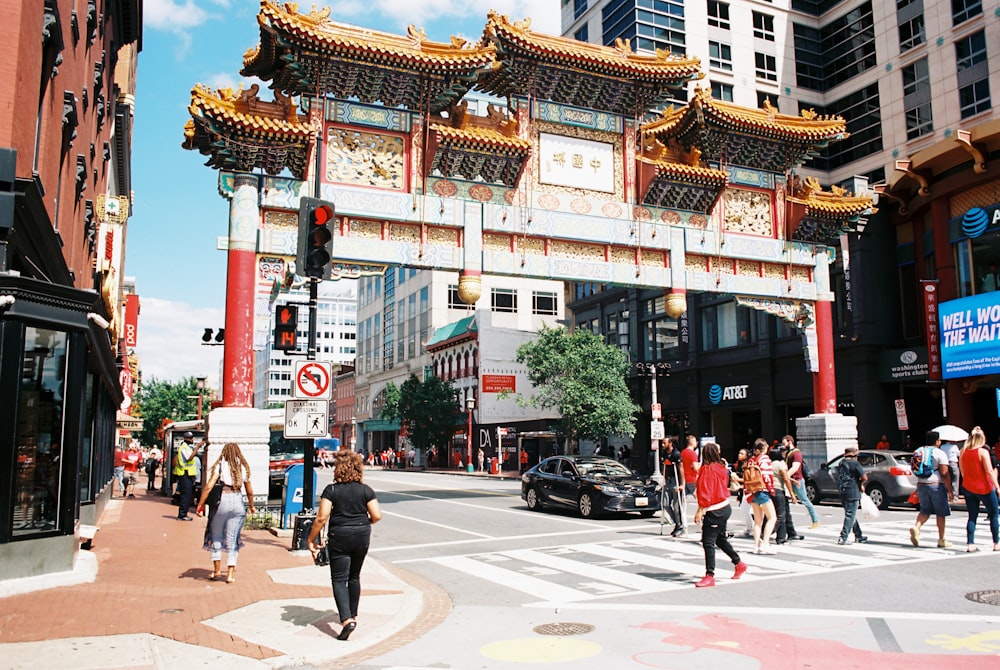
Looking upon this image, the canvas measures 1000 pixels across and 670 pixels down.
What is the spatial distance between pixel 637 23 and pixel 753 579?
144 feet

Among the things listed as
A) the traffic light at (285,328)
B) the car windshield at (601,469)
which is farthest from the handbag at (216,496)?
the car windshield at (601,469)

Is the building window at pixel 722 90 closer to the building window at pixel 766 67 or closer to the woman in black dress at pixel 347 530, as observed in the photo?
the building window at pixel 766 67

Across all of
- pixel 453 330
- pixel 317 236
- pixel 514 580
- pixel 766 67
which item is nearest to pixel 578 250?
pixel 317 236

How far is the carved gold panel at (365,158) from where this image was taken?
→ 20656mm

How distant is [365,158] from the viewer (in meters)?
21.0

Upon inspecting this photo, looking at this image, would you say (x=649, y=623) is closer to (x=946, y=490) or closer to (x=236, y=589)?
(x=236, y=589)

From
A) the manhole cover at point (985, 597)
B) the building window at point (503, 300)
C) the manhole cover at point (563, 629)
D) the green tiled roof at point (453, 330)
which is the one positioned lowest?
the manhole cover at point (563, 629)

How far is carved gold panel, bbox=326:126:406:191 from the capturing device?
2066cm

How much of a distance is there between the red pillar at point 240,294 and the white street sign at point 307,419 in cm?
626

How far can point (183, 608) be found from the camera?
8.70m

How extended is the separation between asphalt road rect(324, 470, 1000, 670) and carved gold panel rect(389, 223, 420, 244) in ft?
27.3

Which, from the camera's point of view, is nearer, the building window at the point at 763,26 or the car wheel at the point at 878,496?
the car wheel at the point at 878,496

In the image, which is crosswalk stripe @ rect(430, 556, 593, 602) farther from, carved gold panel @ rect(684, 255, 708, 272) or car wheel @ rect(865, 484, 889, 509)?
carved gold panel @ rect(684, 255, 708, 272)

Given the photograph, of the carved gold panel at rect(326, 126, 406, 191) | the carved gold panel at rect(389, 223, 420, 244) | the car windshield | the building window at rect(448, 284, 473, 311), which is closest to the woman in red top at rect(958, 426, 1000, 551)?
the car windshield
